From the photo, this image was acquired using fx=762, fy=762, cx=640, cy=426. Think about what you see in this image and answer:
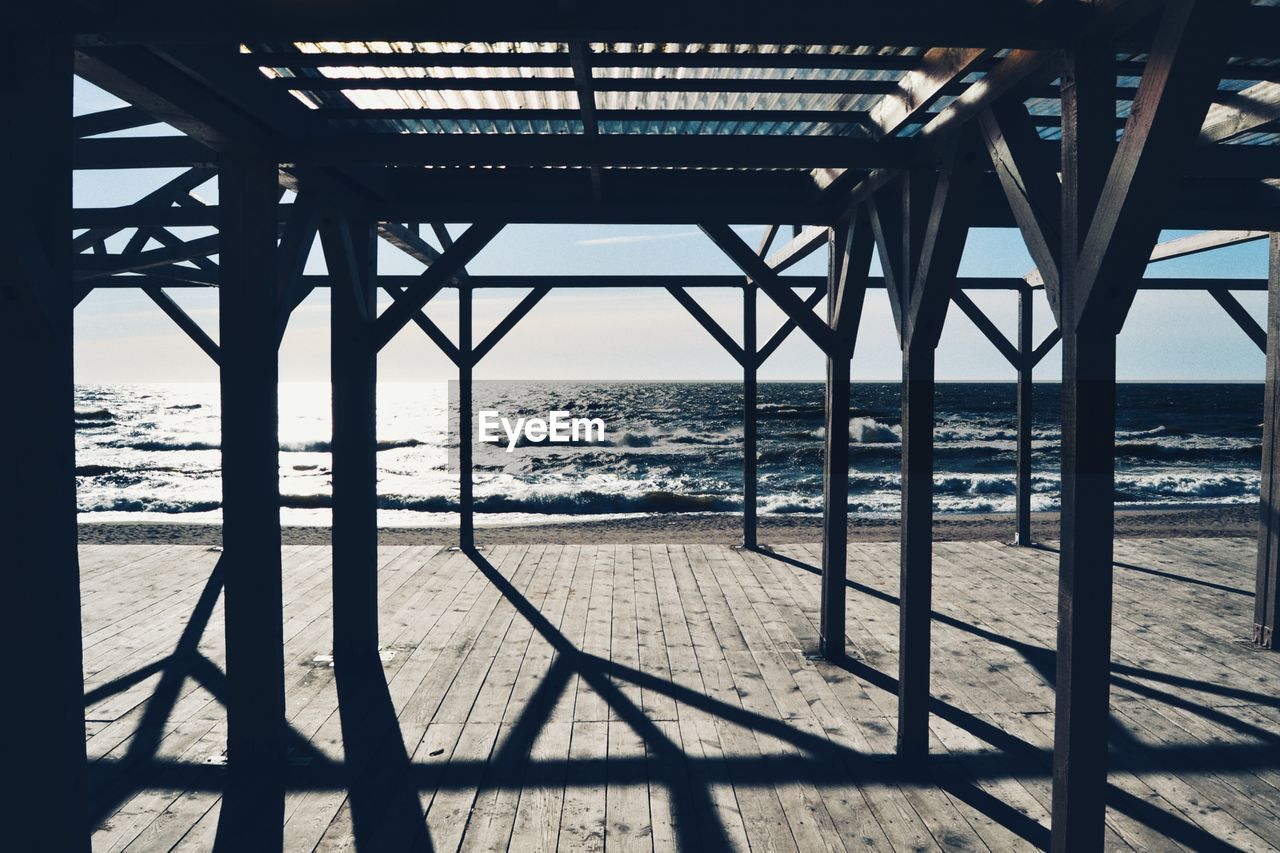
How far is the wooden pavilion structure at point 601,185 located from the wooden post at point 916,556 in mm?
15

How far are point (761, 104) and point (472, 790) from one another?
3.34 metres

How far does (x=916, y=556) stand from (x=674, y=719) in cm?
154

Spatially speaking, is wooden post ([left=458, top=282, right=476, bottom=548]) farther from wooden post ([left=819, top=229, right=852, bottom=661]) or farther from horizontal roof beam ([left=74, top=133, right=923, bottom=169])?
horizontal roof beam ([left=74, top=133, right=923, bottom=169])

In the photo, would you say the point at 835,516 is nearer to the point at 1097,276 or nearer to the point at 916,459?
the point at 916,459

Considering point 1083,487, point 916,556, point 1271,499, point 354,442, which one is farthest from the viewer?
point 1271,499

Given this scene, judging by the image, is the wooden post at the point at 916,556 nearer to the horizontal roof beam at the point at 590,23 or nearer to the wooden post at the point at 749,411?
the horizontal roof beam at the point at 590,23

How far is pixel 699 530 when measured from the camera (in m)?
10.5

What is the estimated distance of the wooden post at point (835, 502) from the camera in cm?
499

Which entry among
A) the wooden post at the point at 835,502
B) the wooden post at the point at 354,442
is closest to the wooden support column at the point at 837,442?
the wooden post at the point at 835,502

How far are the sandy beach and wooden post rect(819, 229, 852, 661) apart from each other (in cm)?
381

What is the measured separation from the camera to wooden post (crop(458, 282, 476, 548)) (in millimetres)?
7797


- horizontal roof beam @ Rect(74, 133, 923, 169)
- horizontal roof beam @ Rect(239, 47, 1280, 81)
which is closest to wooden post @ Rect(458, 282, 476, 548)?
horizontal roof beam @ Rect(74, 133, 923, 169)

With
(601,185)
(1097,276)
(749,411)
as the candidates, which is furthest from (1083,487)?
(749,411)

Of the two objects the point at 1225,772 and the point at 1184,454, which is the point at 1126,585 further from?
the point at 1184,454
